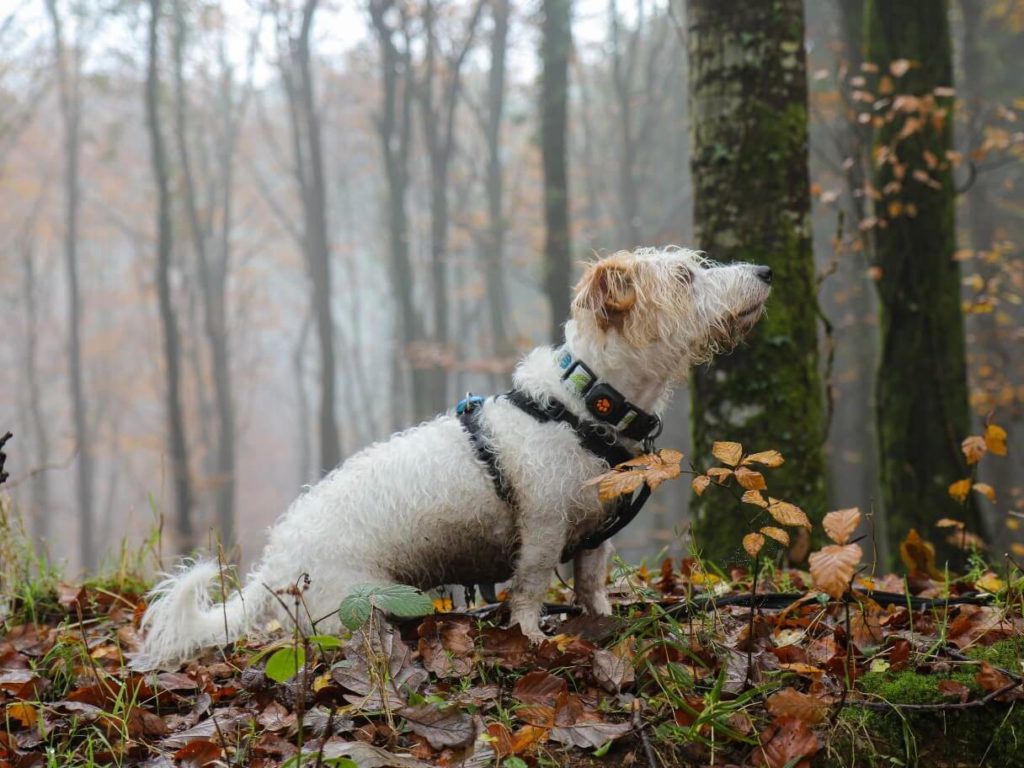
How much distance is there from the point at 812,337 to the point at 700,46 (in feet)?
5.90

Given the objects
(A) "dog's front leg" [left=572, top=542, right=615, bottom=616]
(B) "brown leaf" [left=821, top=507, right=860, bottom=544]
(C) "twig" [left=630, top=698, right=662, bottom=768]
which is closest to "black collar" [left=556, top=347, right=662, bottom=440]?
(A) "dog's front leg" [left=572, top=542, right=615, bottom=616]

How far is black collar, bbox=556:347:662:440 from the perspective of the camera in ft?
10.8

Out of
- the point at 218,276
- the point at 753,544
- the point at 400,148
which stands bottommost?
the point at 753,544

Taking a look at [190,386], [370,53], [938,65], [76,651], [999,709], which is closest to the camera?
[999,709]

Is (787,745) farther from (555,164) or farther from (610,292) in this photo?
(555,164)

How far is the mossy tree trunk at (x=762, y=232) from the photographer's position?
455cm

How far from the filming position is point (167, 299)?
1535 cm

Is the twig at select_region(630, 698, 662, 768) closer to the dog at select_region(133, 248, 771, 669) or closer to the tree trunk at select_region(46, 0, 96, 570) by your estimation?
the dog at select_region(133, 248, 771, 669)

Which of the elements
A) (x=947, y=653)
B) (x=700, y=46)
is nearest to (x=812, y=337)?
(x=700, y=46)

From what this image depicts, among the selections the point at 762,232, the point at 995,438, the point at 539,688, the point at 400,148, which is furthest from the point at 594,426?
the point at 400,148

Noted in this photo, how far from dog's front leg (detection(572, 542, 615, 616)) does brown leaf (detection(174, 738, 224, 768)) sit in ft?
5.45

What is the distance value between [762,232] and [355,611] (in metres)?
3.20

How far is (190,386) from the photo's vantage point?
1405 inches

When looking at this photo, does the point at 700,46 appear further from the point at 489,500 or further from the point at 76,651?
the point at 76,651
